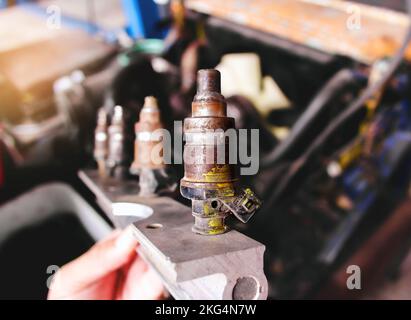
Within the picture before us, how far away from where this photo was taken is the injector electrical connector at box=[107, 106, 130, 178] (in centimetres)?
114

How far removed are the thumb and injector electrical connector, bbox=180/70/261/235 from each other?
0.80 feet

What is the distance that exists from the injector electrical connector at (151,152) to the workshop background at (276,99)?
25.9 inches

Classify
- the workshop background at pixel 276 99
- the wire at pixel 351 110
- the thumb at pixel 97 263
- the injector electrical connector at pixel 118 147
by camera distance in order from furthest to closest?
the wire at pixel 351 110, the workshop background at pixel 276 99, the injector electrical connector at pixel 118 147, the thumb at pixel 97 263

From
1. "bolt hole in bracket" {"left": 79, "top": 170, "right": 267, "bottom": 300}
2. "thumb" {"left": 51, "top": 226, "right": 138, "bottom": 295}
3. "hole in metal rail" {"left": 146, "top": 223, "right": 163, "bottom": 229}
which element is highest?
"hole in metal rail" {"left": 146, "top": 223, "right": 163, "bottom": 229}

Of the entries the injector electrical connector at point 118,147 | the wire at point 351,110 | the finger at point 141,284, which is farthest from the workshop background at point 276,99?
the finger at point 141,284

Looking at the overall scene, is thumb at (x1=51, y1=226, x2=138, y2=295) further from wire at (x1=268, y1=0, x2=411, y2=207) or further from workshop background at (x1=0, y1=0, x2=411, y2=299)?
wire at (x1=268, y1=0, x2=411, y2=207)

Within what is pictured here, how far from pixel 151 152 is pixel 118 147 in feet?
0.86

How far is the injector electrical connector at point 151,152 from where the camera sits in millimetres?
927

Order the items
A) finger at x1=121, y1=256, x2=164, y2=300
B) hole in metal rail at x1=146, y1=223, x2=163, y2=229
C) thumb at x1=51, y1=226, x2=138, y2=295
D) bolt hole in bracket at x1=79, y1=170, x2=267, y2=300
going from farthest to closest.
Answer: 1. finger at x1=121, y1=256, x2=164, y2=300
2. thumb at x1=51, y1=226, x2=138, y2=295
3. hole in metal rail at x1=146, y1=223, x2=163, y2=229
4. bolt hole in bracket at x1=79, y1=170, x2=267, y2=300

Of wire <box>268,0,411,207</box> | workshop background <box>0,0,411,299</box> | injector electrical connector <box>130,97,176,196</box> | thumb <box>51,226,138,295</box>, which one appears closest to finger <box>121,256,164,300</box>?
thumb <box>51,226,138,295</box>

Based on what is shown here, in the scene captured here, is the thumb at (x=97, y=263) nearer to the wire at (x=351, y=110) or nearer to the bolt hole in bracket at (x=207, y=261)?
the bolt hole in bracket at (x=207, y=261)

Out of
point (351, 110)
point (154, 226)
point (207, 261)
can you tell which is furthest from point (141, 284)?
point (351, 110)

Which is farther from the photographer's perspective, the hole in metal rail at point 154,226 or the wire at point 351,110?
the wire at point 351,110
